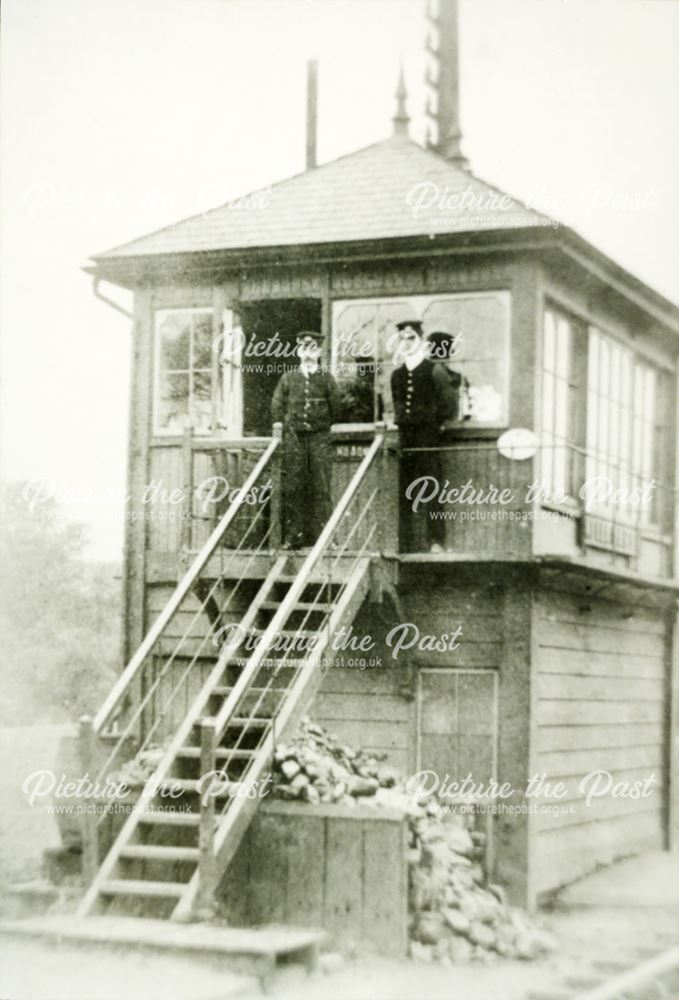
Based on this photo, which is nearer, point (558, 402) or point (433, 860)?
point (433, 860)

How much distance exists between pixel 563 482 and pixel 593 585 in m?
1.03

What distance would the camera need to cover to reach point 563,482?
1270cm

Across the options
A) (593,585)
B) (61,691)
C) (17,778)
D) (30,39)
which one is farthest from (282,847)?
(61,691)

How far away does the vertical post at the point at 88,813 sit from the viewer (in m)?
9.03

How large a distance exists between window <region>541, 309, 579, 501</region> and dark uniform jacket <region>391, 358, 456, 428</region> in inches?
47.2

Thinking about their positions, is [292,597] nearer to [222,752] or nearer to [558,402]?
[222,752]

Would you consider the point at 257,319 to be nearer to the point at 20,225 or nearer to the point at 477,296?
the point at 477,296

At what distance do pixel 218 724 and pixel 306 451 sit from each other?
10.6 feet

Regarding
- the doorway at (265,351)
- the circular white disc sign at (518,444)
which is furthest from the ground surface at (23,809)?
the circular white disc sign at (518,444)

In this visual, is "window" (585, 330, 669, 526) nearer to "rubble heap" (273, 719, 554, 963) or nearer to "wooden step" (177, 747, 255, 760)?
"rubble heap" (273, 719, 554, 963)

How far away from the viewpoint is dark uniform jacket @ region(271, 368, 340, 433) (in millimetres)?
11508

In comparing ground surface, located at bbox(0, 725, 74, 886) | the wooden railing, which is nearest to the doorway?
the wooden railing

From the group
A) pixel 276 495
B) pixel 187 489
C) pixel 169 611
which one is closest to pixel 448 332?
pixel 276 495

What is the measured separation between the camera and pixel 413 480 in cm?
1162
